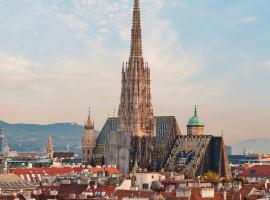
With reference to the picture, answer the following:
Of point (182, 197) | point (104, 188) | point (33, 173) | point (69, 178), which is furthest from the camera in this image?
point (33, 173)

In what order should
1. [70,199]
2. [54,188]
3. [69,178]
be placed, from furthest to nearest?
1. [69,178]
2. [54,188]
3. [70,199]

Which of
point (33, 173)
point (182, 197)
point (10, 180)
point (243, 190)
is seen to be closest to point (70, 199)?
point (182, 197)

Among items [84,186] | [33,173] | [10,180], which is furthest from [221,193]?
[33,173]

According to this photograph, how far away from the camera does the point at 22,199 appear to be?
10106 centimetres

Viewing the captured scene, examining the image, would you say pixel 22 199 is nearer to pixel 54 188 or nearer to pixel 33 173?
pixel 54 188

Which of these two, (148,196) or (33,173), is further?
(33,173)

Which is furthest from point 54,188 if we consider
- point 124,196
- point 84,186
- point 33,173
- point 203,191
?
point 33,173

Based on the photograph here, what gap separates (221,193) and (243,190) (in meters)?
8.40

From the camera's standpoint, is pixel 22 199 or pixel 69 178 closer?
pixel 22 199

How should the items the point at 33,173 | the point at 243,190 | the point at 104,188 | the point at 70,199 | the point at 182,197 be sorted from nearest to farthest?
1. the point at 182,197
2. the point at 70,199
3. the point at 243,190
4. the point at 104,188
5. the point at 33,173

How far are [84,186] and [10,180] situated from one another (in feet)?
60.5

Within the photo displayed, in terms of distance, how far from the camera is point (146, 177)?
13725 centimetres

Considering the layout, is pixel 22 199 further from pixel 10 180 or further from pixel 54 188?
pixel 10 180

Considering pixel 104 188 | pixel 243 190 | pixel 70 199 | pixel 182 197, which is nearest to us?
pixel 182 197
